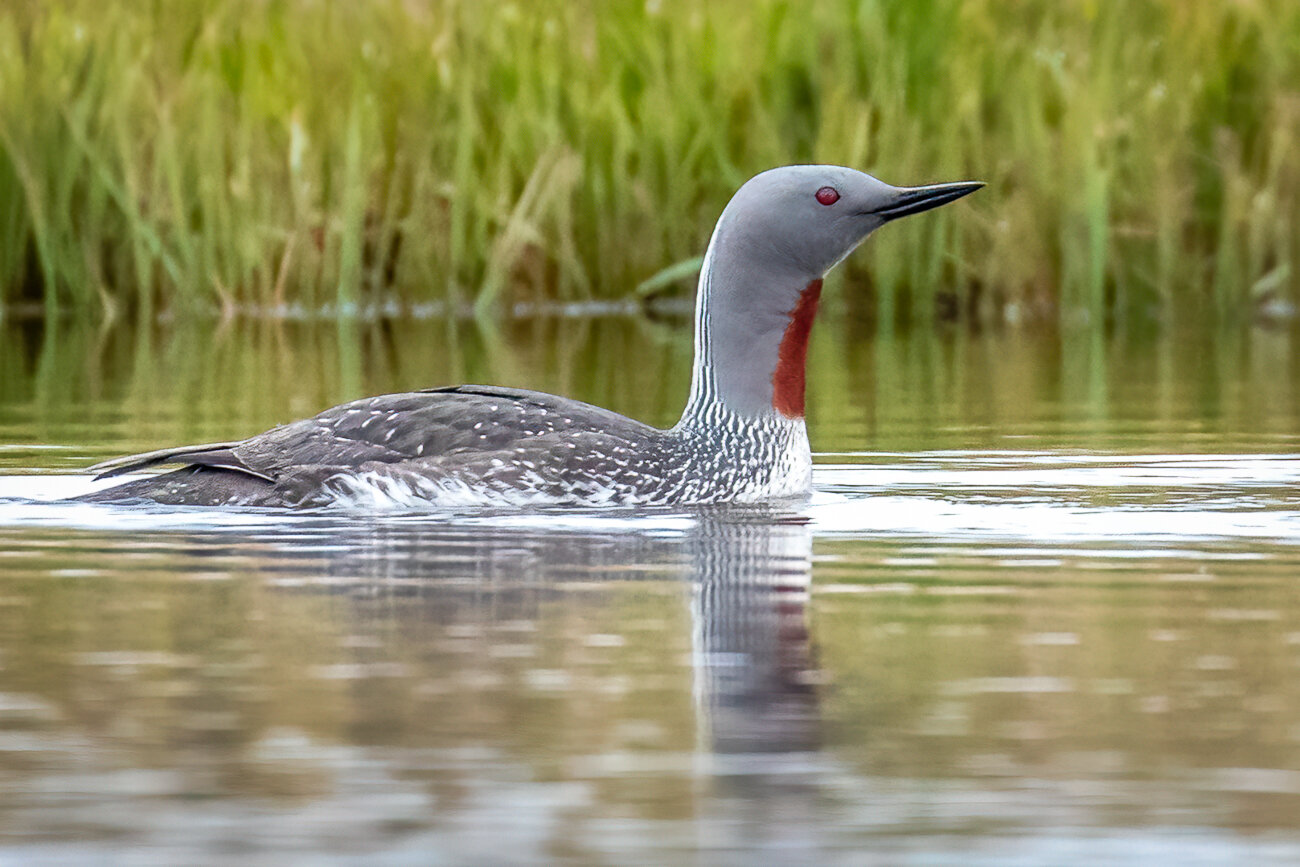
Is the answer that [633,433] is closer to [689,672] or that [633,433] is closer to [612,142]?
[689,672]

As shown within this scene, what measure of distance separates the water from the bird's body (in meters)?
0.19

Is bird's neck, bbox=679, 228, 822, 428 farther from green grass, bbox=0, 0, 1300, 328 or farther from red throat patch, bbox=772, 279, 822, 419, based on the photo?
green grass, bbox=0, 0, 1300, 328

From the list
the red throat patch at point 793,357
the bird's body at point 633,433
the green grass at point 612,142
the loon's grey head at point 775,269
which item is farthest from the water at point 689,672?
the green grass at point 612,142

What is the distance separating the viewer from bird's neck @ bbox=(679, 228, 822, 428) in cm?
751

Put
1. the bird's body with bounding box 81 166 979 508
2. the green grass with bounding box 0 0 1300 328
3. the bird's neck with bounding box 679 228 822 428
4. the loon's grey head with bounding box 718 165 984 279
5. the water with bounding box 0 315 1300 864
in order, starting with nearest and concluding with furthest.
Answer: the water with bounding box 0 315 1300 864
the bird's body with bounding box 81 166 979 508
the loon's grey head with bounding box 718 165 984 279
the bird's neck with bounding box 679 228 822 428
the green grass with bounding box 0 0 1300 328

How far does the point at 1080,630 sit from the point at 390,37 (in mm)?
11623

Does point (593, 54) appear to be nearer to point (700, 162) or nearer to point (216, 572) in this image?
point (700, 162)

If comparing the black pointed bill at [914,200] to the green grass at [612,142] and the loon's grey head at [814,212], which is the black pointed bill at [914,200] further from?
the green grass at [612,142]

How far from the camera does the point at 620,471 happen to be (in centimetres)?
707

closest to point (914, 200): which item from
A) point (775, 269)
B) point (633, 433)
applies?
point (775, 269)

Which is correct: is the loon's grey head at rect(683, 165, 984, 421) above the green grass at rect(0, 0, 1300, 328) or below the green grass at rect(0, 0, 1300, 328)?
below

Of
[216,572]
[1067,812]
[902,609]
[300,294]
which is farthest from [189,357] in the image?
[1067,812]

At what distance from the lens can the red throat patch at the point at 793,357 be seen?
296 inches

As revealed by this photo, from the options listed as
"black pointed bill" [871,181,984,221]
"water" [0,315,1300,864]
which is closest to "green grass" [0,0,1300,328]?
"water" [0,315,1300,864]
